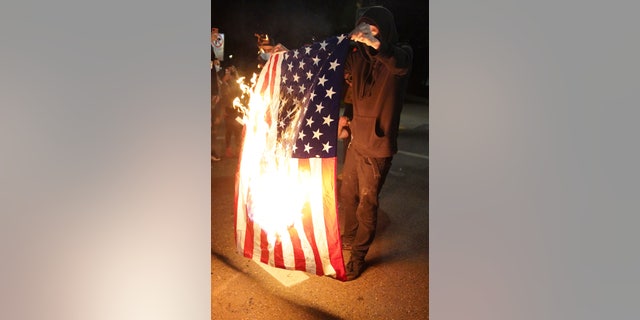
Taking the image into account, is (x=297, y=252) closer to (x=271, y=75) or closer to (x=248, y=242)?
(x=248, y=242)

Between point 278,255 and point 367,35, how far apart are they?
102 cm

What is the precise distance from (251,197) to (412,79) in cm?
88

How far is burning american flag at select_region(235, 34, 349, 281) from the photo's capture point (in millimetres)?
2285

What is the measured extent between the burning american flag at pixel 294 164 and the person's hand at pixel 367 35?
0.23 feet

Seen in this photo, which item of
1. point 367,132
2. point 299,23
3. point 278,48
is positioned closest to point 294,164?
point 367,132

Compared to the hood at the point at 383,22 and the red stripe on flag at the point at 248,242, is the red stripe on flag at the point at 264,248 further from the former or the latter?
the hood at the point at 383,22

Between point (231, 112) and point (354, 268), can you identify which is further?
point (231, 112)

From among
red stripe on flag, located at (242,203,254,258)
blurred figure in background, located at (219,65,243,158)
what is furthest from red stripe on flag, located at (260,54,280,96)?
red stripe on flag, located at (242,203,254,258)

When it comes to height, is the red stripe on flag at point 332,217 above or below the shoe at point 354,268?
above

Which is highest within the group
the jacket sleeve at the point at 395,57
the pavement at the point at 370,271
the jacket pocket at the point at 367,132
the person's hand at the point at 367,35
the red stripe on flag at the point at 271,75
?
the person's hand at the point at 367,35

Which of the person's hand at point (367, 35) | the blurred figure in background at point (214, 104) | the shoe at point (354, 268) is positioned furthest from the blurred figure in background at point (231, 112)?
the shoe at point (354, 268)

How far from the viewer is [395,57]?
2207 mm

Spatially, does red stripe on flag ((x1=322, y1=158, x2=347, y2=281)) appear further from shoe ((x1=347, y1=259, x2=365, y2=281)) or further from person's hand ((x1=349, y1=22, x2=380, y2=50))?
person's hand ((x1=349, y1=22, x2=380, y2=50))

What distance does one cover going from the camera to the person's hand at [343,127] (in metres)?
2.28
